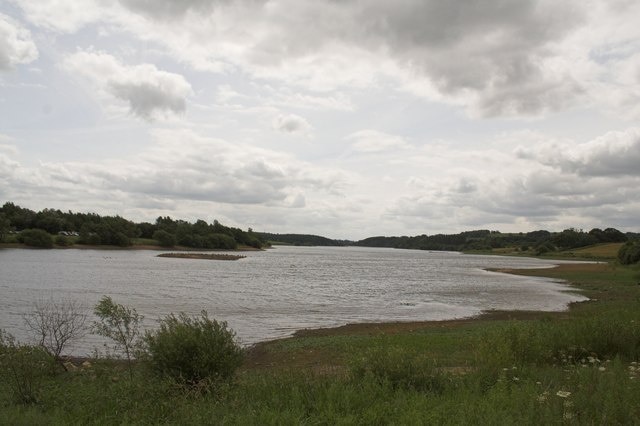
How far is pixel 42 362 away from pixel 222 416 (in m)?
7.28

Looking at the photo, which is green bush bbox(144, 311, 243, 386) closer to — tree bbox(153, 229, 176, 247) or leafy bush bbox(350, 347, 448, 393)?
leafy bush bbox(350, 347, 448, 393)

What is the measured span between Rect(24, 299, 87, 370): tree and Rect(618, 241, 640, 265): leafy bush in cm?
8162

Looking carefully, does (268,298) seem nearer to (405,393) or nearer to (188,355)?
(188,355)

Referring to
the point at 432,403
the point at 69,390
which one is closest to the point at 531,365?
the point at 432,403

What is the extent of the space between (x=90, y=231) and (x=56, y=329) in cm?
14611

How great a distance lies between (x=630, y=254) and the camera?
267ft

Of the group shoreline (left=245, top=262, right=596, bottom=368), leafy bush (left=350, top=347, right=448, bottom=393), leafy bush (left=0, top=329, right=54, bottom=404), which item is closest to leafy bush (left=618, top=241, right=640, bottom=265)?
shoreline (left=245, top=262, right=596, bottom=368)

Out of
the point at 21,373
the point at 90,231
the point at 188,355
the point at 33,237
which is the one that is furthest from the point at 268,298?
the point at 90,231

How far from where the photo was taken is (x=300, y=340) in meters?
23.8

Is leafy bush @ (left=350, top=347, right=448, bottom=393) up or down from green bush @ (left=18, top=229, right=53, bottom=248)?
down

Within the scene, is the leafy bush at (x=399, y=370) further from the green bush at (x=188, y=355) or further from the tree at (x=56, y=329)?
the tree at (x=56, y=329)

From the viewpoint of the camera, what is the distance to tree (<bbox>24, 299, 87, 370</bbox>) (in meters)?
15.2

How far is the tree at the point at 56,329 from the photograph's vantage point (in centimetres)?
1518

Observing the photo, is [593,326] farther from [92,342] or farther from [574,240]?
[574,240]
